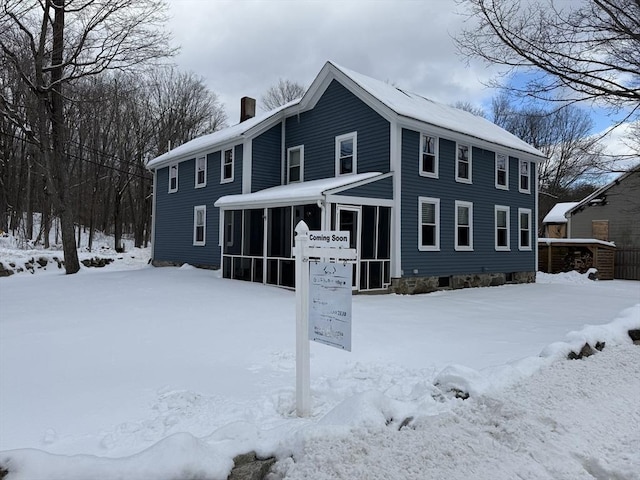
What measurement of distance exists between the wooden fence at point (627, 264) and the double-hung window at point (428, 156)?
13678 mm

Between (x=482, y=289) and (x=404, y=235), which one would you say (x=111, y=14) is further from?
(x=482, y=289)

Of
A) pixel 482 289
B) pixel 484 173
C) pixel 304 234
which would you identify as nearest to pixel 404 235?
pixel 482 289

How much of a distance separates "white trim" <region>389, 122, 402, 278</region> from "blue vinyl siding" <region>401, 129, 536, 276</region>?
0.65 ft

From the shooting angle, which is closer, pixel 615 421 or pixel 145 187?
pixel 615 421

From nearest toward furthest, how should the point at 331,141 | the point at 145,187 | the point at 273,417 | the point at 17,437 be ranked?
the point at 17,437 → the point at 273,417 → the point at 331,141 → the point at 145,187

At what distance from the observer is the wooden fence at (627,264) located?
20922mm

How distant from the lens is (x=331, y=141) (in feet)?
47.4

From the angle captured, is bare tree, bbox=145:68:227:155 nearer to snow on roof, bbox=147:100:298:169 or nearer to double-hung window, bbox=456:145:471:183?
snow on roof, bbox=147:100:298:169

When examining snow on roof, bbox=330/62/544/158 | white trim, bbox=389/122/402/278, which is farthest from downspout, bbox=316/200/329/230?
snow on roof, bbox=330/62/544/158

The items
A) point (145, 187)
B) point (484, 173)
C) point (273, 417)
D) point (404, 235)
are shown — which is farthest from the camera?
point (145, 187)

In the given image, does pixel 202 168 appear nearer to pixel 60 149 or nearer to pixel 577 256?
pixel 60 149

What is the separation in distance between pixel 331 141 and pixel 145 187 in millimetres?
25038

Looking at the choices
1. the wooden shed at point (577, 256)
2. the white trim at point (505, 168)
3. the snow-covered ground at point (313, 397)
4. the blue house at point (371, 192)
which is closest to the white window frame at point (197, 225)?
the blue house at point (371, 192)

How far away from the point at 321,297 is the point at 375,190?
8479 mm
